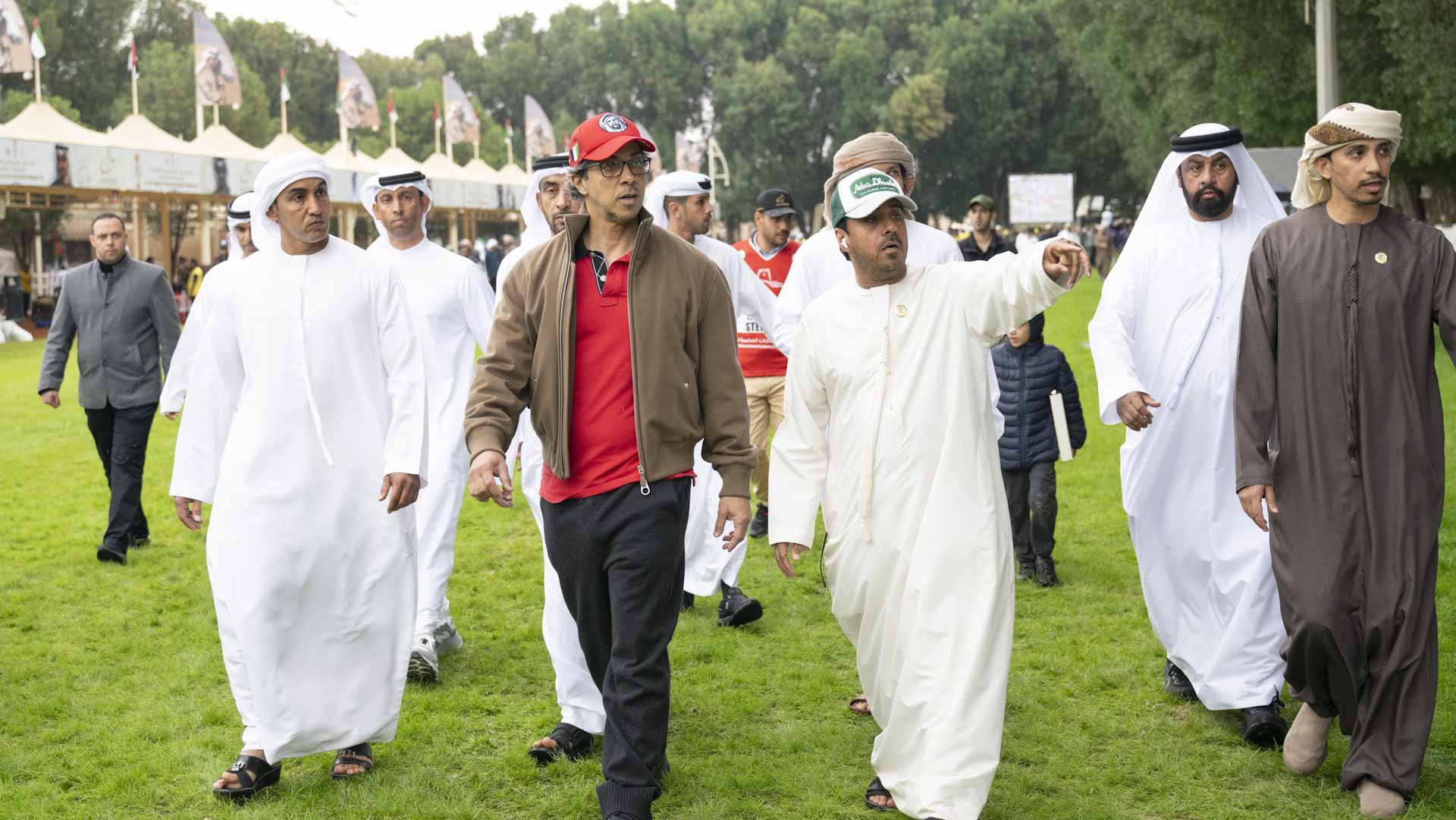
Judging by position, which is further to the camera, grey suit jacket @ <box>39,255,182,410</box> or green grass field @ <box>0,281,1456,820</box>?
grey suit jacket @ <box>39,255,182,410</box>

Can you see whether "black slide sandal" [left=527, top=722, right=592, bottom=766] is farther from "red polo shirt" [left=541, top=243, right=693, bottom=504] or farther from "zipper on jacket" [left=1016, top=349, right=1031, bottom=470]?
"zipper on jacket" [left=1016, top=349, right=1031, bottom=470]

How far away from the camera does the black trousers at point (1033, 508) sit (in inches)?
317

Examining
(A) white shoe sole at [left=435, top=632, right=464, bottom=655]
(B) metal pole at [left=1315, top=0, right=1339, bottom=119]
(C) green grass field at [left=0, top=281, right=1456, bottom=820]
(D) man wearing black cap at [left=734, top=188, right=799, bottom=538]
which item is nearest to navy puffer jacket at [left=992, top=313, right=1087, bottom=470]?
(C) green grass field at [left=0, top=281, right=1456, bottom=820]

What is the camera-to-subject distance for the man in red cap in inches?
176

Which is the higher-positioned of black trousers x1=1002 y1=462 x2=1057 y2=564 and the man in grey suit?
the man in grey suit

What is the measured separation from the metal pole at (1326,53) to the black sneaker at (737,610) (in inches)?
516

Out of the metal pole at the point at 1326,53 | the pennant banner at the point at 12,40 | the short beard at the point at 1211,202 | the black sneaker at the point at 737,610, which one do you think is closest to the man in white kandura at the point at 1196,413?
the short beard at the point at 1211,202

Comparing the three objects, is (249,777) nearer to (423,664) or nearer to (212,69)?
(423,664)

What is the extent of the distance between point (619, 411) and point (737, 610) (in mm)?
3002

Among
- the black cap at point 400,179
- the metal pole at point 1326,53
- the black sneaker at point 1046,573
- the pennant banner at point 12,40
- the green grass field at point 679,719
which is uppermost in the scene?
the pennant banner at point 12,40

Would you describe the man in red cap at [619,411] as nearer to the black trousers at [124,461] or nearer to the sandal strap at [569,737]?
the sandal strap at [569,737]

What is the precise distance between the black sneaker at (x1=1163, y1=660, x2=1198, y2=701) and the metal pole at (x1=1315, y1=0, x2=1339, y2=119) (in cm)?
1340

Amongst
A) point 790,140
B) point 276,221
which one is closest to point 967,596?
point 276,221

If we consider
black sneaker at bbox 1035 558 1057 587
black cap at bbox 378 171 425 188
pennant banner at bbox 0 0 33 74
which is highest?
pennant banner at bbox 0 0 33 74
